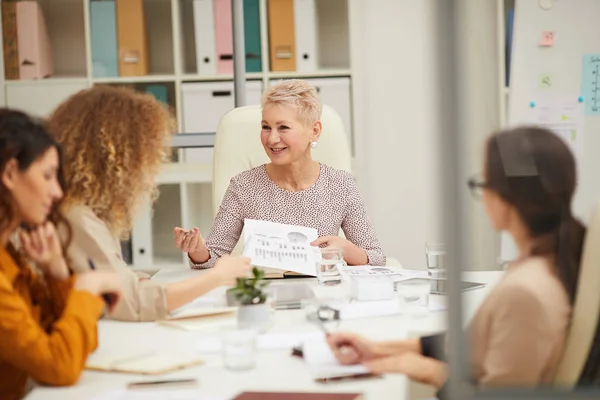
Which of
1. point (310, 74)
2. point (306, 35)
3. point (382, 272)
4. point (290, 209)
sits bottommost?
point (382, 272)

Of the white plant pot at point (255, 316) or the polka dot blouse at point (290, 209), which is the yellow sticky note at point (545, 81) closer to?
the white plant pot at point (255, 316)

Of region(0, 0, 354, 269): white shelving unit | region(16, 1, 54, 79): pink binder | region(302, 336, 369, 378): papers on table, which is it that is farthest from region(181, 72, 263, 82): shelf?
region(302, 336, 369, 378): papers on table

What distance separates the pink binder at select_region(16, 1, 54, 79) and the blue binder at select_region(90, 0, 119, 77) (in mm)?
248

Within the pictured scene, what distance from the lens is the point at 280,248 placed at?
2.13 meters

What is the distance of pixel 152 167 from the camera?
1777mm

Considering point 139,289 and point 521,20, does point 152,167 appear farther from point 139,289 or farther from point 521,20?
point 521,20

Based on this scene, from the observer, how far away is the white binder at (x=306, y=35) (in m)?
3.76

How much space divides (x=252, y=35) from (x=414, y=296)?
2.26 metres

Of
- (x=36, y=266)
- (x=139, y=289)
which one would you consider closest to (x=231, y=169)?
(x=139, y=289)

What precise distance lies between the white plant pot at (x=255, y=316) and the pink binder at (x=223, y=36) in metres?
2.37

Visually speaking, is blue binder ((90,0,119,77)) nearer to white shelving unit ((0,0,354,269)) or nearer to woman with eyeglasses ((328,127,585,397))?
white shelving unit ((0,0,354,269))

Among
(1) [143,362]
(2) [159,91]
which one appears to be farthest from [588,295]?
(2) [159,91]

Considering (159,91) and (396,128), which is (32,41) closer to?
(159,91)

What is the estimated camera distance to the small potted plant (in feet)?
5.27
